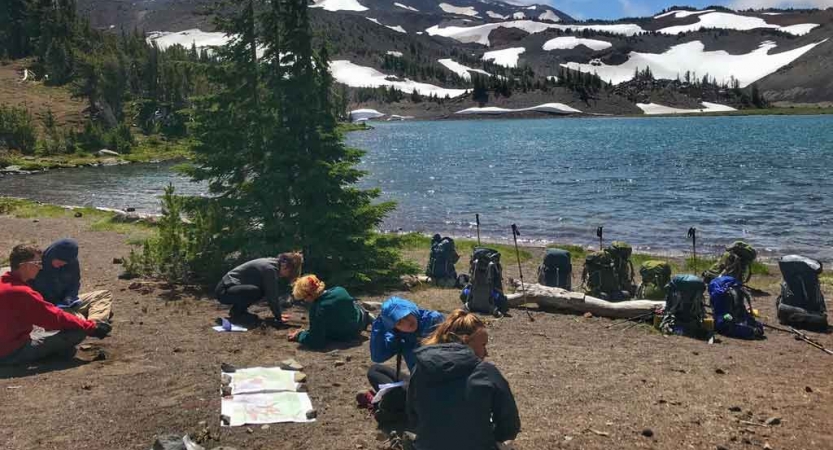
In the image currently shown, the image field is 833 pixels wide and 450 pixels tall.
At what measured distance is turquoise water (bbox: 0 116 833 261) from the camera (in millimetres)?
28734

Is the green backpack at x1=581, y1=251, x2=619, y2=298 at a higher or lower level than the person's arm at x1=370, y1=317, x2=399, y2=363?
lower

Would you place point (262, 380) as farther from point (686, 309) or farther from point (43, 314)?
point (686, 309)

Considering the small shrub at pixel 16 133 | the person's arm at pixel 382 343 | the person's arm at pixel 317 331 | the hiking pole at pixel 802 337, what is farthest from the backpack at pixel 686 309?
the small shrub at pixel 16 133

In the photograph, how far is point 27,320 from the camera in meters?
8.22

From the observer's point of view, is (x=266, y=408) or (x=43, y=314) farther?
(x=43, y=314)

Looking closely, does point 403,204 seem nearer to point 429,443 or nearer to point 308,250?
point 308,250

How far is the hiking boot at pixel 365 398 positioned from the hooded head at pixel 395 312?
867mm

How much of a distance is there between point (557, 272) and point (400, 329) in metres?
9.05

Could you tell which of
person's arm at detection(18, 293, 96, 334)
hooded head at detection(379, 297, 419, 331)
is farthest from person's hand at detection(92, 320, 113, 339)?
hooded head at detection(379, 297, 419, 331)

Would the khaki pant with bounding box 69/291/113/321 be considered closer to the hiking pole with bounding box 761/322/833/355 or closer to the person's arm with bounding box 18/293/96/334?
the person's arm with bounding box 18/293/96/334

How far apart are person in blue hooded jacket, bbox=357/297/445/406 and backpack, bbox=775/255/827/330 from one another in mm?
8520

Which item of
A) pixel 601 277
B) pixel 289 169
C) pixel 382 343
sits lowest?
pixel 601 277

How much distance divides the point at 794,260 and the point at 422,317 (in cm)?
891

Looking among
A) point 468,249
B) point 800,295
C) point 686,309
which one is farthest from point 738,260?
point 468,249
